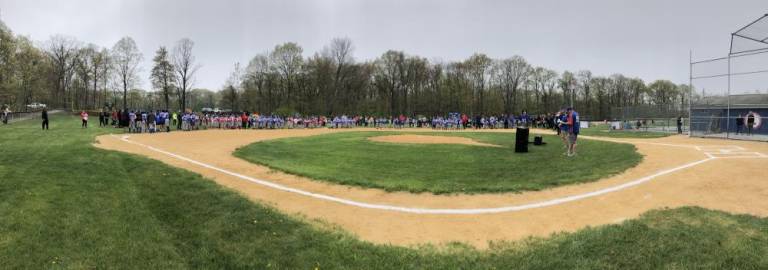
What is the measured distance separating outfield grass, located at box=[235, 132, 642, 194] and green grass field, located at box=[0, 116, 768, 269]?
10.7ft

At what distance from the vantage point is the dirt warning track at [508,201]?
6.22 metres

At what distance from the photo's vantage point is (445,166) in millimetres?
12445

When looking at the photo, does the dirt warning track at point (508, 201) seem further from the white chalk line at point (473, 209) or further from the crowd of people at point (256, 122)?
the crowd of people at point (256, 122)

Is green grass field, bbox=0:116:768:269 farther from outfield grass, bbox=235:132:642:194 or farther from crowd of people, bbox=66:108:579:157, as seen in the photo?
crowd of people, bbox=66:108:579:157

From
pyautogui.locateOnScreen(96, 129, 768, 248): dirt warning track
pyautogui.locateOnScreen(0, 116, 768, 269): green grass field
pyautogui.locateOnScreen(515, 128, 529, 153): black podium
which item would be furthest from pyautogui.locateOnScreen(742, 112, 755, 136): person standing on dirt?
pyautogui.locateOnScreen(0, 116, 768, 269): green grass field

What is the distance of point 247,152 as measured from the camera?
608 inches

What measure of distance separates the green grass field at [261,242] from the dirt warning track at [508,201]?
562 millimetres

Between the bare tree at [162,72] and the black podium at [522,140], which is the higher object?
the bare tree at [162,72]

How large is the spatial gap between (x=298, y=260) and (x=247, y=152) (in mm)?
11378

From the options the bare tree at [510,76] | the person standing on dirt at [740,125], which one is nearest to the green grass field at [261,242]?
the person standing on dirt at [740,125]

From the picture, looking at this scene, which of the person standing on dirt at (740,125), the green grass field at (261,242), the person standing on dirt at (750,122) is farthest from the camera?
the person standing on dirt at (740,125)

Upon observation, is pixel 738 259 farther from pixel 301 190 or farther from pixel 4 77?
pixel 4 77

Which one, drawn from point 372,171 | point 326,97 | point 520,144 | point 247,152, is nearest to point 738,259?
point 372,171

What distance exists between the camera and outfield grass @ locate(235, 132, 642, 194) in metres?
9.45
